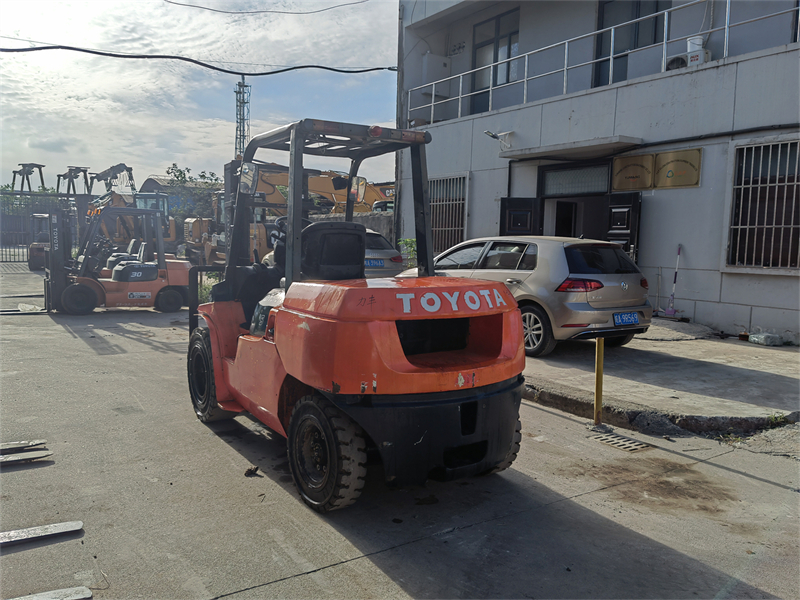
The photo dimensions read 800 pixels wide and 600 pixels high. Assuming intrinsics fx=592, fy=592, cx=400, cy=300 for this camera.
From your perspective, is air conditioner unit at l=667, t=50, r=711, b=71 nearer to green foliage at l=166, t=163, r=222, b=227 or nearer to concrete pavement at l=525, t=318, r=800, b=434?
concrete pavement at l=525, t=318, r=800, b=434

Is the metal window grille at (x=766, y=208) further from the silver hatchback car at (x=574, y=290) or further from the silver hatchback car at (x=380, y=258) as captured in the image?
the silver hatchback car at (x=380, y=258)

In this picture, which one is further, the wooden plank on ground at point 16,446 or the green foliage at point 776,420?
the green foliage at point 776,420

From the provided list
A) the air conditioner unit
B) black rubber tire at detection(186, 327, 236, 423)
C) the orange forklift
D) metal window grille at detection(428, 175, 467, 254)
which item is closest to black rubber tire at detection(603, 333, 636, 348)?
the orange forklift

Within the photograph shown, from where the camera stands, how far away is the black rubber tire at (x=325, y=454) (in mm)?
3350

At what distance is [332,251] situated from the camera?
4141 mm

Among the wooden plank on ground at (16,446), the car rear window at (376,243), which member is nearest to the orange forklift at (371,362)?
the wooden plank on ground at (16,446)

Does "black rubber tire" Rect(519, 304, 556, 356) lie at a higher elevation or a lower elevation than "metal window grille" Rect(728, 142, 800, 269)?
lower

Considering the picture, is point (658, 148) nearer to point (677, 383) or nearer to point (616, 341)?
point (616, 341)

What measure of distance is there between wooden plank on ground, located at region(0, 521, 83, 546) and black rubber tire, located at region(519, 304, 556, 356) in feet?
19.1

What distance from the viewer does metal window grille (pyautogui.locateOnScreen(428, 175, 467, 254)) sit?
1541cm

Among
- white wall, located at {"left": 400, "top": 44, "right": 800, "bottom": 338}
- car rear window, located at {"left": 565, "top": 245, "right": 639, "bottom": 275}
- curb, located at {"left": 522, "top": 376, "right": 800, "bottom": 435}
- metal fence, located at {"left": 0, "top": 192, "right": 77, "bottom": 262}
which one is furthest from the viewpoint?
metal fence, located at {"left": 0, "top": 192, "right": 77, "bottom": 262}

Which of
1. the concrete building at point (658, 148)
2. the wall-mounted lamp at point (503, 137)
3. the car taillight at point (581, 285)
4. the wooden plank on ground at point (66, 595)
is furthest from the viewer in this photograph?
the wall-mounted lamp at point (503, 137)

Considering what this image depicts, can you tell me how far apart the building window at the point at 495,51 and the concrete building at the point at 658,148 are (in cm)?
6

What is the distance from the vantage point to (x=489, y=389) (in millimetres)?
3598
